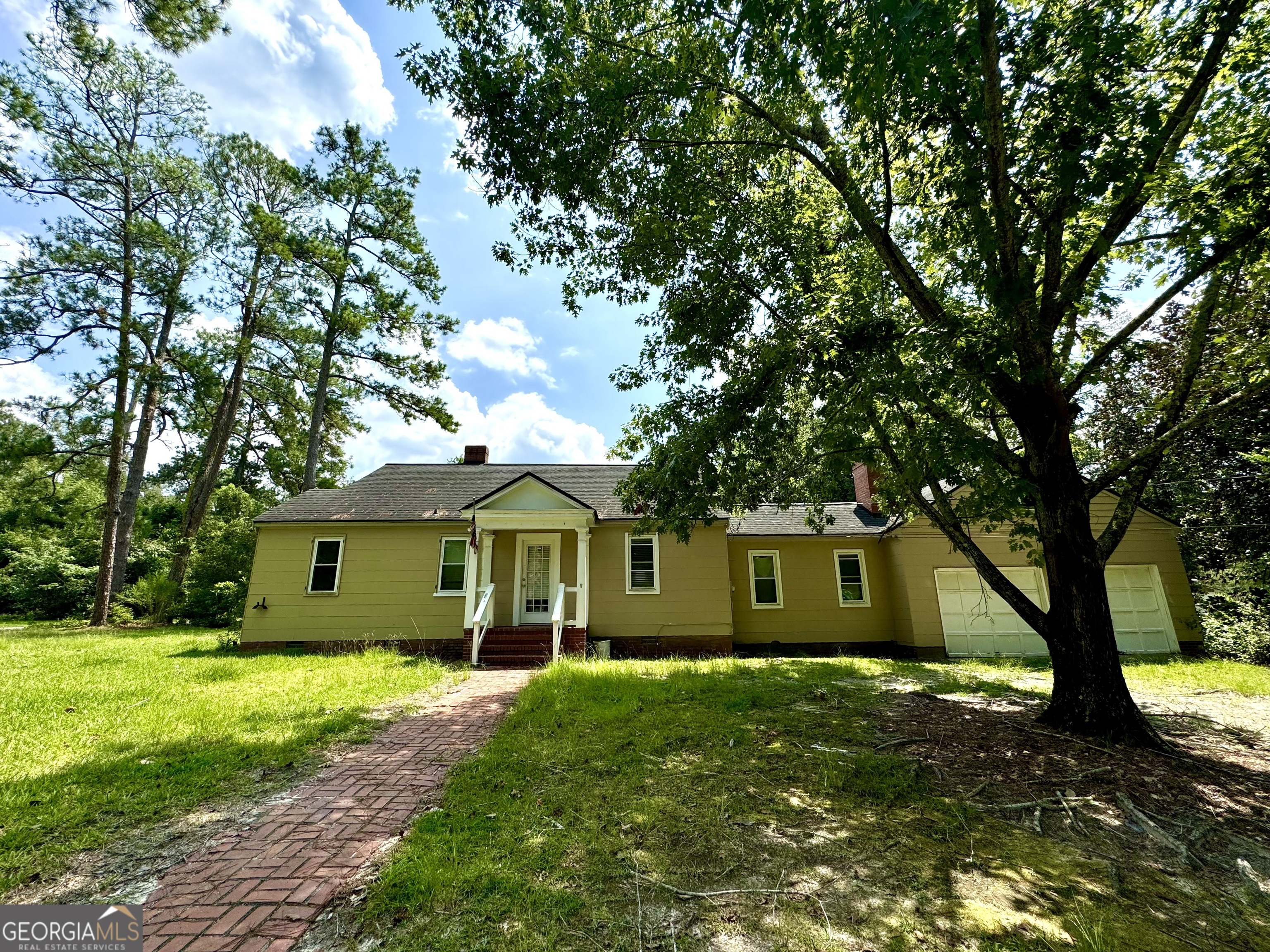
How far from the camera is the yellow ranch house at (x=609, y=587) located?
12.9 meters

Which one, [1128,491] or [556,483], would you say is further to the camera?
[556,483]

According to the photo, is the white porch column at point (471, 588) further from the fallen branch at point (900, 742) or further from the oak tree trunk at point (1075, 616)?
the oak tree trunk at point (1075, 616)

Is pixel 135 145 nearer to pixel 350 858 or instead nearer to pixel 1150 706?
pixel 350 858

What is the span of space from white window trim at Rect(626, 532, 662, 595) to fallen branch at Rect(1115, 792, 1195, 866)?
9.90 m

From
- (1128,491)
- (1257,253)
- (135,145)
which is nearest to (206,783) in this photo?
(1128,491)

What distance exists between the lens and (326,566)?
13.4 metres

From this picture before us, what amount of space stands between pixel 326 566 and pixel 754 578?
37.0 ft

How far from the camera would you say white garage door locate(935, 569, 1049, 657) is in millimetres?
13133

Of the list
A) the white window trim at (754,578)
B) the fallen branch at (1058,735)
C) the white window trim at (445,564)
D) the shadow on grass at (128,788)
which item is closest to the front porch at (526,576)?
the white window trim at (445,564)

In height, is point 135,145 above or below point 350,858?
above

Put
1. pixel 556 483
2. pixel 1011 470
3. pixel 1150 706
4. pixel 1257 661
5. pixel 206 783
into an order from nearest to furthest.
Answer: pixel 206 783 → pixel 1011 470 → pixel 1150 706 → pixel 1257 661 → pixel 556 483

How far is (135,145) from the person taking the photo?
738 inches

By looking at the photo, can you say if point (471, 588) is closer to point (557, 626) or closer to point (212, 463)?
point (557, 626)

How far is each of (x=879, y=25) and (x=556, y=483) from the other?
43.6 ft
